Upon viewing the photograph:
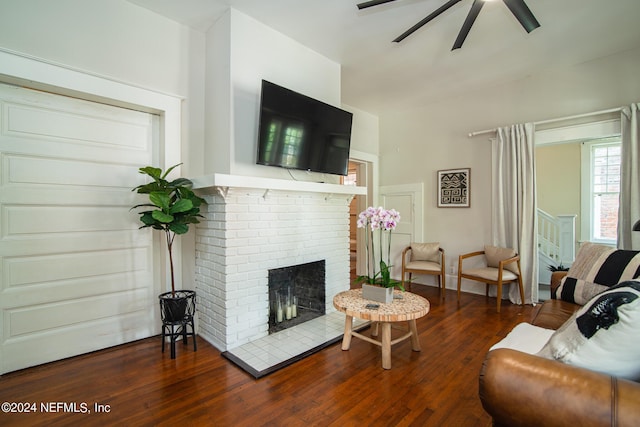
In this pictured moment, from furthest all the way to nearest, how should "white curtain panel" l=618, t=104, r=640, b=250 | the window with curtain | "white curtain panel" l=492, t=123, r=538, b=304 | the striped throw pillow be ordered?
the window with curtain → "white curtain panel" l=492, t=123, r=538, b=304 → "white curtain panel" l=618, t=104, r=640, b=250 → the striped throw pillow

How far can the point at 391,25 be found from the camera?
2.75 meters

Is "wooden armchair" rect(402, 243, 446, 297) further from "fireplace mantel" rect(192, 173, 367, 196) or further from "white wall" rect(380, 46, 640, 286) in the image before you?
"fireplace mantel" rect(192, 173, 367, 196)

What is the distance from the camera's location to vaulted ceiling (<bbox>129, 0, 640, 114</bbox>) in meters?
2.52

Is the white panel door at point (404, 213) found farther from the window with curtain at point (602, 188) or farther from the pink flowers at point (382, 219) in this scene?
the window with curtain at point (602, 188)

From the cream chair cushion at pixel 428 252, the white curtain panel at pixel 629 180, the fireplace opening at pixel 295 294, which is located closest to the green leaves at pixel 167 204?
the fireplace opening at pixel 295 294

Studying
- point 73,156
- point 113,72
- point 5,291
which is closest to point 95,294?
point 5,291

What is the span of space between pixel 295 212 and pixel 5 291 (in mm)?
2282

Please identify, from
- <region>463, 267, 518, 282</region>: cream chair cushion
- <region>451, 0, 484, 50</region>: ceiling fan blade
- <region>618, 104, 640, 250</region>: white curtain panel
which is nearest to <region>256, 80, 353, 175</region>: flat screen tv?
<region>451, 0, 484, 50</region>: ceiling fan blade

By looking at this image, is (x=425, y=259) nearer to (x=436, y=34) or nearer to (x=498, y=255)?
(x=498, y=255)

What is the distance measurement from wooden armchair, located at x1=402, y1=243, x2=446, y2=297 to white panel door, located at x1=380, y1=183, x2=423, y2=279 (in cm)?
33

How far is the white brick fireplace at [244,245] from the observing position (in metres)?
2.48

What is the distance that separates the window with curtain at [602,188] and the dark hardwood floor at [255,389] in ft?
14.6

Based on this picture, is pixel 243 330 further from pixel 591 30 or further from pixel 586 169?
pixel 586 169

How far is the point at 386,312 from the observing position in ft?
7.07
